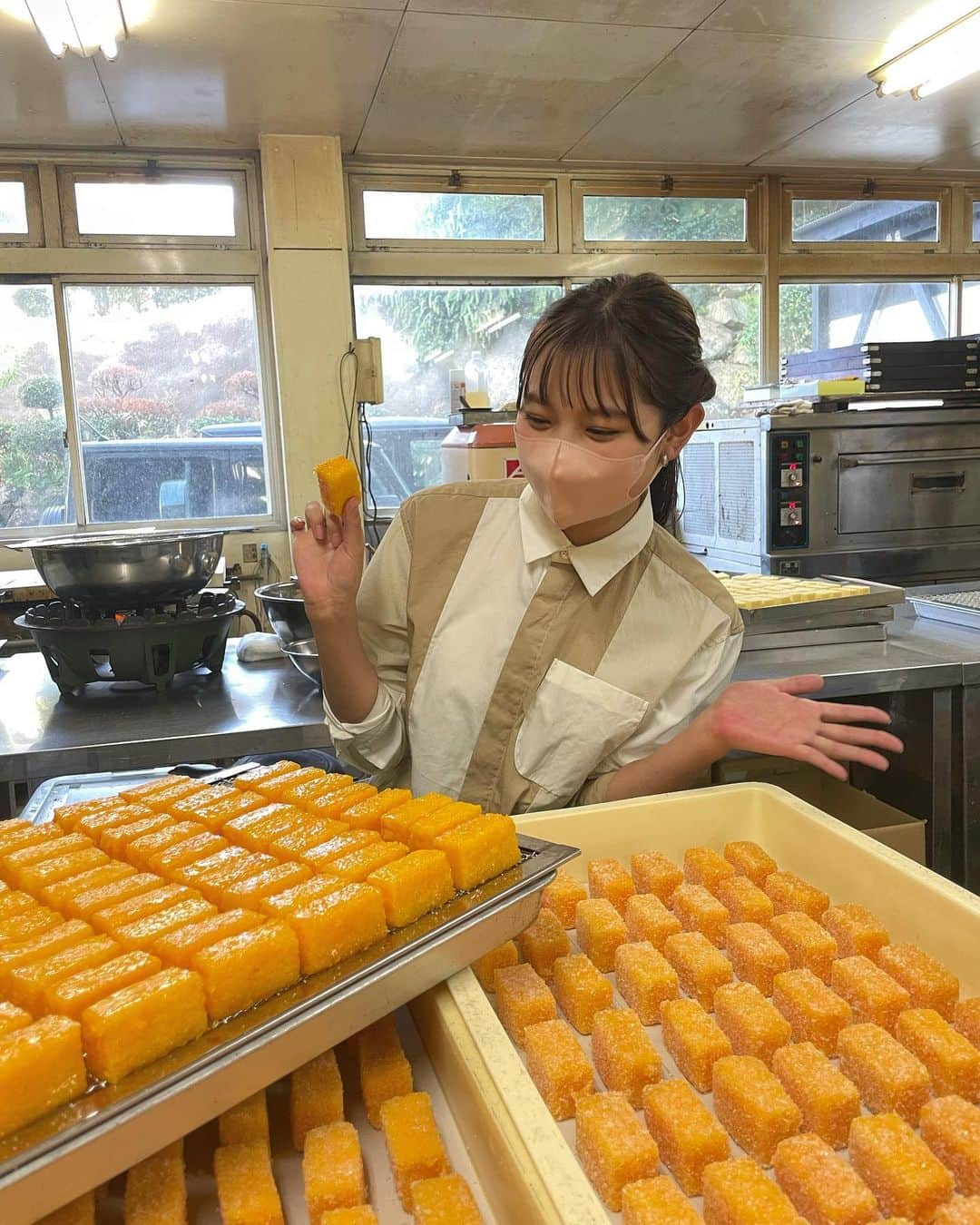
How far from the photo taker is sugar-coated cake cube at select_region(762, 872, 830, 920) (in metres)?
1.08

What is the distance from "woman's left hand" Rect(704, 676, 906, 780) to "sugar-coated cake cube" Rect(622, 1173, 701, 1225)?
0.61m

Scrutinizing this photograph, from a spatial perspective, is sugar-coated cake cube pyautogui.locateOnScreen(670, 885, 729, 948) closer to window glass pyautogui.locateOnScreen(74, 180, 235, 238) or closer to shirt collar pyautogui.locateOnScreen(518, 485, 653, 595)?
shirt collar pyautogui.locateOnScreen(518, 485, 653, 595)

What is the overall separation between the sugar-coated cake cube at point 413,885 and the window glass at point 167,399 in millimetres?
4763

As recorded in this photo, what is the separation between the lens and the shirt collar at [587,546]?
1.50m

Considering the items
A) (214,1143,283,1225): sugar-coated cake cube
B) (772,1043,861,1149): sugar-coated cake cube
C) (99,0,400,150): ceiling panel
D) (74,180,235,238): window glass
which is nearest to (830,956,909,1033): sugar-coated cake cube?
(772,1043,861,1149): sugar-coated cake cube

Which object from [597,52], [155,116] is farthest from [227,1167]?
[155,116]

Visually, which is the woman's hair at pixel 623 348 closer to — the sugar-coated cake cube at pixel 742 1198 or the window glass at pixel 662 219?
the sugar-coated cake cube at pixel 742 1198

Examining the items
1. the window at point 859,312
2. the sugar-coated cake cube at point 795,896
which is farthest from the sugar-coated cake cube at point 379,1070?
the window at point 859,312

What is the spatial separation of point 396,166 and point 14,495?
9.17 feet

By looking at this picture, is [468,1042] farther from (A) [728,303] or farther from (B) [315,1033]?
(A) [728,303]

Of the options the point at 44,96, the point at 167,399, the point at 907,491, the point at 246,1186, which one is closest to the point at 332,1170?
the point at 246,1186

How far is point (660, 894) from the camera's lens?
3.78 feet

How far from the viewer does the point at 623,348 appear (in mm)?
1335

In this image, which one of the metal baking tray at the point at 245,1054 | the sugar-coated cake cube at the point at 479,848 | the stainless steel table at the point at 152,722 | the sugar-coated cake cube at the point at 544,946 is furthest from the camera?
the stainless steel table at the point at 152,722
